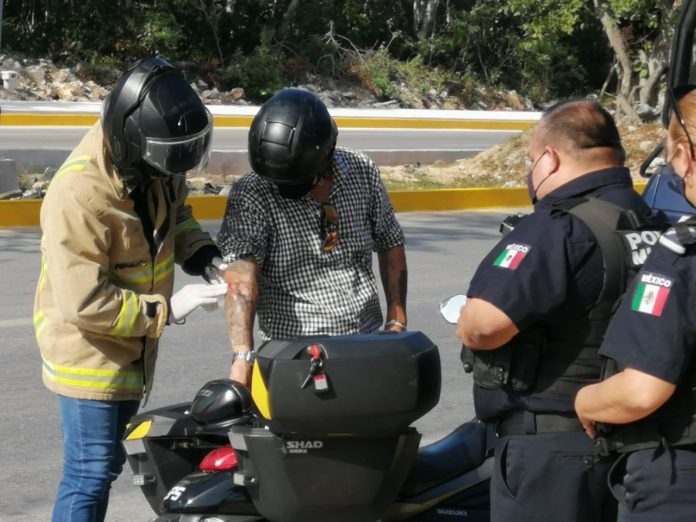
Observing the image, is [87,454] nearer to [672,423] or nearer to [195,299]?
[195,299]

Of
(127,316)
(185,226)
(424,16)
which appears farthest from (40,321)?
(424,16)

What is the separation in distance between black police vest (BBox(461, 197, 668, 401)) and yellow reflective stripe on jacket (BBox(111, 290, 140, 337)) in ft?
3.11

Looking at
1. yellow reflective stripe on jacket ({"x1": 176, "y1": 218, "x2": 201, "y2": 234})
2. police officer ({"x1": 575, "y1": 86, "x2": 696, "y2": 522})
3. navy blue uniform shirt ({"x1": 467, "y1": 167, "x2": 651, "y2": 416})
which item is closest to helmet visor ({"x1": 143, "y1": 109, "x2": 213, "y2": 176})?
yellow reflective stripe on jacket ({"x1": 176, "y1": 218, "x2": 201, "y2": 234})

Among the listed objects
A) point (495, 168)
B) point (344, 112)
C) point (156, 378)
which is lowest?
point (344, 112)

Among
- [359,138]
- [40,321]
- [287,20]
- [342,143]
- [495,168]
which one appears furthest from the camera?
[287,20]

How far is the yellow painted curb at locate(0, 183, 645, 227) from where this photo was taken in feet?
38.6

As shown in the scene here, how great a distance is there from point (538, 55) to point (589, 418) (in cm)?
3429

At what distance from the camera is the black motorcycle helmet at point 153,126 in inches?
120

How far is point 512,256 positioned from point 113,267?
1.16 metres

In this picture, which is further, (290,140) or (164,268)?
(164,268)

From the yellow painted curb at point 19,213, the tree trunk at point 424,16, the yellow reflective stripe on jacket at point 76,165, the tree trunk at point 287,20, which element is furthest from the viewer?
the tree trunk at point 424,16

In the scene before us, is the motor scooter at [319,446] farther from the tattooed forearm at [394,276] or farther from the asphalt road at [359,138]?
the asphalt road at [359,138]

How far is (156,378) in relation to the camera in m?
6.38

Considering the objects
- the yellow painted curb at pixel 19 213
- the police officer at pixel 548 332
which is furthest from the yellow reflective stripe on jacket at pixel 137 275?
the yellow painted curb at pixel 19 213
